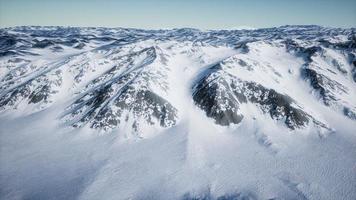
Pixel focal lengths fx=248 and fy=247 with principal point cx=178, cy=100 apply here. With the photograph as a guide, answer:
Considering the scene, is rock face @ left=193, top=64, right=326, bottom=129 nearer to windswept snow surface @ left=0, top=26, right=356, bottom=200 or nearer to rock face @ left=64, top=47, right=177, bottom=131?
windswept snow surface @ left=0, top=26, right=356, bottom=200

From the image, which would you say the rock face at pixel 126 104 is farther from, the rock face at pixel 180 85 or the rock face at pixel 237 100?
the rock face at pixel 237 100

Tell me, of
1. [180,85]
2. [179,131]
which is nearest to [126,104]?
[179,131]

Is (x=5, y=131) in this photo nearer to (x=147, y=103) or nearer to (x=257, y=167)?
(x=147, y=103)

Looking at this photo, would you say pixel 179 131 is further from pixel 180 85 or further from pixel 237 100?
pixel 180 85

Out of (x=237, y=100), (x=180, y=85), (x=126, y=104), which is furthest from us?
(x=180, y=85)

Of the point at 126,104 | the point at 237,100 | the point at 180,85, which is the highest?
the point at 180,85

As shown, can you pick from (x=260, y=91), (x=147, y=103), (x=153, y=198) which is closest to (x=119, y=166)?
(x=153, y=198)

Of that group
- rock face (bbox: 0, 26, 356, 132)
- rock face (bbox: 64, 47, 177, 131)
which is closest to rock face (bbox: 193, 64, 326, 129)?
rock face (bbox: 0, 26, 356, 132)

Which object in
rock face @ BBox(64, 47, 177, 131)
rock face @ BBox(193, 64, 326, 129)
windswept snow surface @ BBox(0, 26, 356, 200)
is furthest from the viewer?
rock face @ BBox(193, 64, 326, 129)

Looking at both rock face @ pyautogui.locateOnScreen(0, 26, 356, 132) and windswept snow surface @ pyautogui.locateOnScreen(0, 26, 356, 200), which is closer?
windswept snow surface @ pyautogui.locateOnScreen(0, 26, 356, 200)
